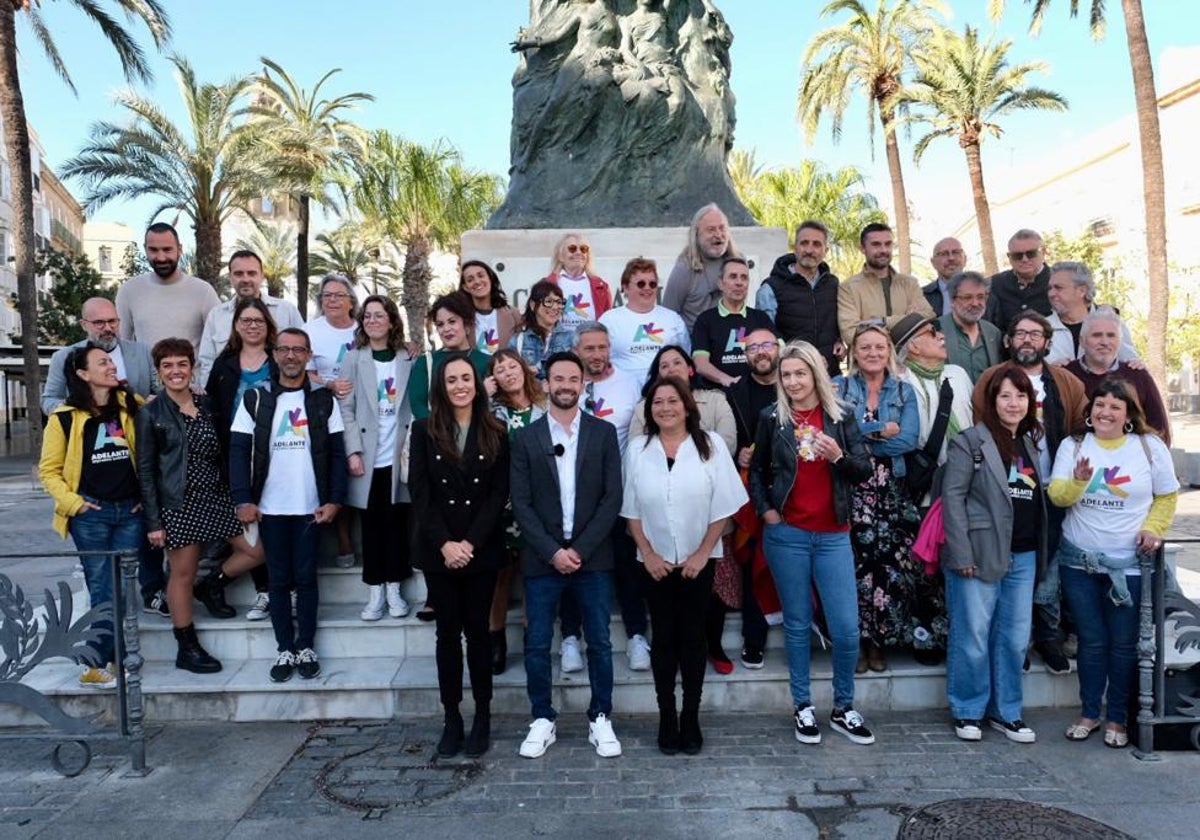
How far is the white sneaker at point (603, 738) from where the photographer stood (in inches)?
167

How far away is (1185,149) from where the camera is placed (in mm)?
41625

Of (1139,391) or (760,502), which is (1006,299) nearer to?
(1139,391)

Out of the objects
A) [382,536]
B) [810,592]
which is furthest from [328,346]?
[810,592]

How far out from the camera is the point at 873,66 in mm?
25953

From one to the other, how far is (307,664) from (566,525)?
5.80 ft

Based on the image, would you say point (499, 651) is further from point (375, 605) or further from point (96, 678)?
point (96, 678)

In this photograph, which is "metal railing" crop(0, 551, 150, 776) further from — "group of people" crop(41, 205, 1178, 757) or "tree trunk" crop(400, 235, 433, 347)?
"tree trunk" crop(400, 235, 433, 347)

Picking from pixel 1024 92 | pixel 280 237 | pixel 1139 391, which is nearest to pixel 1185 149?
pixel 1024 92

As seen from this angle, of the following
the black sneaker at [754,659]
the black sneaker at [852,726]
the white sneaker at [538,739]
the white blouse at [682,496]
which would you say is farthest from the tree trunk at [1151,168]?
the white sneaker at [538,739]

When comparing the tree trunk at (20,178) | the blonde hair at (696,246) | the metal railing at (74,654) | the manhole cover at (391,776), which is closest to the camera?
the manhole cover at (391,776)

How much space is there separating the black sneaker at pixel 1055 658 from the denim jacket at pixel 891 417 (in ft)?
4.32

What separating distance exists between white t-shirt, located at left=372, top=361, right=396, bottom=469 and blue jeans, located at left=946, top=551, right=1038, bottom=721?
3.20 meters

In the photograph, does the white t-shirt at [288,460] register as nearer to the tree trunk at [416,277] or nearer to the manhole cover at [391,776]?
the manhole cover at [391,776]

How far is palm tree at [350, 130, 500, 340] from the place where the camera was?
26.1 m
